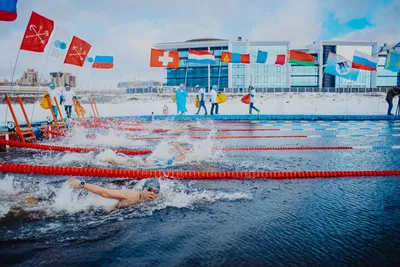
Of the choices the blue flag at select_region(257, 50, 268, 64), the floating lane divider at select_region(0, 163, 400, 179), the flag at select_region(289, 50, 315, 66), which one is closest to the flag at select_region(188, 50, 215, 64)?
the blue flag at select_region(257, 50, 268, 64)

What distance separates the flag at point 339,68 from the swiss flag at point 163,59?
1003 cm

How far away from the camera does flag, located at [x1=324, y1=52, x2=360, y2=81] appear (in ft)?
62.7

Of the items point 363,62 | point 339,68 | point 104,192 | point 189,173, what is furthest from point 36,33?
point 363,62

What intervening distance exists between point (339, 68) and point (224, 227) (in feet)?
63.0

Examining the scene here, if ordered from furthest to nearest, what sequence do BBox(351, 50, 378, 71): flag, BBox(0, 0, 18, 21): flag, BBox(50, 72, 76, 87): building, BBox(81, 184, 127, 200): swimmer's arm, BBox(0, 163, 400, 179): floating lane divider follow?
BBox(351, 50, 378, 71): flag, BBox(50, 72, 76, 87): building, BBox(0, 0, 18, 21): flag, BBox(0, 163, 400, 179): floating lane divider, BBox(81, 184, 127, 200): swimmer's arm

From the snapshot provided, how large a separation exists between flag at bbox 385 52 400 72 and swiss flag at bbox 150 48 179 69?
13.8 metres

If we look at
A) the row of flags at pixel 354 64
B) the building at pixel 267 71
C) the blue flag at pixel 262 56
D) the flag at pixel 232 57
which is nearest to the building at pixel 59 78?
the flag at pixel 232 57

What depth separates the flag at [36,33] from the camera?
9156mm

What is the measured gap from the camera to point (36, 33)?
30.9 ft

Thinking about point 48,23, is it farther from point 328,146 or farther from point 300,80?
point 300,80

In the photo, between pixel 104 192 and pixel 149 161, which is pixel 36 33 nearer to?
pixel 149 161

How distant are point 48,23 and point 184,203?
8852 millimetres

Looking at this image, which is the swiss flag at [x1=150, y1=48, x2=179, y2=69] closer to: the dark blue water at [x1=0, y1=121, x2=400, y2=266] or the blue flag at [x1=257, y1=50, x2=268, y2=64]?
the blue flag at [x1=257, y1=50, x2=268, y2=64]

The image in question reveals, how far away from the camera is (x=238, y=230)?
3133 mm
